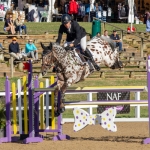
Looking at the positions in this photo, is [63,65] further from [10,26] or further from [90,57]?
[10,26]

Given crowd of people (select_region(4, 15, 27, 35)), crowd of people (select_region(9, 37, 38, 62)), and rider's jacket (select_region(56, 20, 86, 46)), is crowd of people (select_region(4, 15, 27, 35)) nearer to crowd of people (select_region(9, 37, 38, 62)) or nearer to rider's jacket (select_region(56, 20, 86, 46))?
crowd of people (select_region(9, 37, 38, 62))

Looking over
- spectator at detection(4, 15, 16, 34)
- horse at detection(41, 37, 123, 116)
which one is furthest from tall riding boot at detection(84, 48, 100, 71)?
spectator at detection(4, 15, 16, 34)

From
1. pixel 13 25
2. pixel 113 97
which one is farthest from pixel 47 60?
pixel 13 25

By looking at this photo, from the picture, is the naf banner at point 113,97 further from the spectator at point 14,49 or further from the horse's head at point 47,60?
the spectator at point 14,49

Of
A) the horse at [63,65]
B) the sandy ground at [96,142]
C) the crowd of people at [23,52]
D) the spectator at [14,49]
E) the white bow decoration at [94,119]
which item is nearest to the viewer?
the sandy ground at [96,142]

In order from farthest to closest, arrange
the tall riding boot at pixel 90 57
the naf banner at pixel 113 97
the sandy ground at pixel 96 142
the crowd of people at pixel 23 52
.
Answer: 1. the crowd of people at pixel 23 52
2. the naf banner at pixel 113 97
3. the tall riding boot at pixel 90 57
4. the sandy ground at pixel 96 142

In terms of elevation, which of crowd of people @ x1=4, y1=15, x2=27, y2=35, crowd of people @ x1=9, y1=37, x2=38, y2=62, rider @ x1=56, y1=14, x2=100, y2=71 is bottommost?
crowd of people @ x1=9, y1=37, x2=38, y2=62

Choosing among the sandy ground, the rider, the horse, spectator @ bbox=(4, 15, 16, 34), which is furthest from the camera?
spectator @ bbox=(4, 15, 16, 34)

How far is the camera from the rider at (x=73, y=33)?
479 inches

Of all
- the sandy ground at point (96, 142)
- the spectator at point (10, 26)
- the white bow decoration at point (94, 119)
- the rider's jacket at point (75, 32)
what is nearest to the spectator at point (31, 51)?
the spectator at point (10, 26)

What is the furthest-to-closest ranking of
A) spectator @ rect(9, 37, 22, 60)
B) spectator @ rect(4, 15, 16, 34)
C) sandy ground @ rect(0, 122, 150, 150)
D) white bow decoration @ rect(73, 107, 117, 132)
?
spectator @ rect(4, 15, 16, 34)
spectator @ rect(9, 37, 22, 60)
white bow decoration @ rect(73, 107, 117, 132)
sandy ground @ rect(0, 122, 150, 150)

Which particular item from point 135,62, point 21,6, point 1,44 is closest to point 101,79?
point 135,62

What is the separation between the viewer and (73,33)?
12.4 m

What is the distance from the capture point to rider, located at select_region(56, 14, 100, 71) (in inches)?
479
